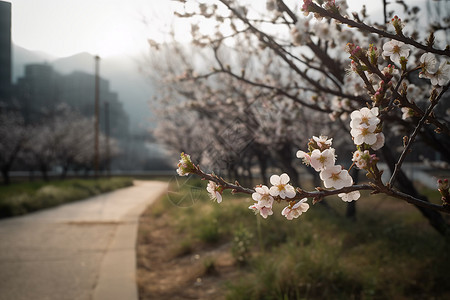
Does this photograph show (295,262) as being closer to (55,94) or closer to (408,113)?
(408,113)

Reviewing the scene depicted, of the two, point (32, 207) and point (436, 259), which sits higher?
point (436, 259)

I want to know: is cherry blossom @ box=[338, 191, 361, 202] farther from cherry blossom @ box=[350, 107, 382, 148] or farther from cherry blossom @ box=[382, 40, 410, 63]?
cherry blossom @ box=[382, 40, 410, 63]

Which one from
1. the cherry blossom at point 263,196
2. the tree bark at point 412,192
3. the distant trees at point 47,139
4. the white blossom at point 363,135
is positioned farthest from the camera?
the distant trees at point 47,139

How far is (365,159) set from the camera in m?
1.16

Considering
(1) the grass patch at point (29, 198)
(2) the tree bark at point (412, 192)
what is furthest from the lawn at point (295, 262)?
(1) the grass patch at point (29, 198)

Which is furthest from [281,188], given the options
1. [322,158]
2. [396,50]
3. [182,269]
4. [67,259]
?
[67,259]

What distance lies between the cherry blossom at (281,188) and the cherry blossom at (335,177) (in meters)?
0.13

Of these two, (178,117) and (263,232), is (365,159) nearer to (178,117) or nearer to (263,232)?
(263,232)

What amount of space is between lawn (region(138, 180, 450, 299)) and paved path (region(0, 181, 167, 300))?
1.01 feet

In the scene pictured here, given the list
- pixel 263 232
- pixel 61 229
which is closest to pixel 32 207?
pixel 61 229

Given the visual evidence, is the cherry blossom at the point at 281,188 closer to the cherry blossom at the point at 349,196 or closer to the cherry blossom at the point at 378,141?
the cherry blossom at the point at 349,196

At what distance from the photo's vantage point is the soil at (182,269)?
360cm

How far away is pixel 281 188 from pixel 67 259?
14.2 feet

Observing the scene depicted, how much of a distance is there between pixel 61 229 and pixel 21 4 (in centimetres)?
568
